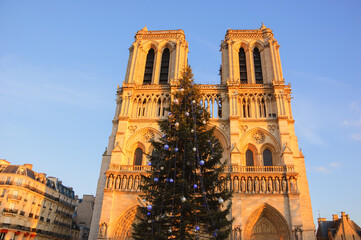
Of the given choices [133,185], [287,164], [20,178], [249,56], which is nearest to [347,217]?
[287,164]

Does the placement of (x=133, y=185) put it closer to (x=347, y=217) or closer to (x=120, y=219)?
(x=120, y=219)

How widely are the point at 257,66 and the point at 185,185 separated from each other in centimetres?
2054

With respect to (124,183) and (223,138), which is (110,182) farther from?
(223,138)

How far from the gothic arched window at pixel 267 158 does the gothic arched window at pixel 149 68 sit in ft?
41.5

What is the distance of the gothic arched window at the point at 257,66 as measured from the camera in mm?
28597

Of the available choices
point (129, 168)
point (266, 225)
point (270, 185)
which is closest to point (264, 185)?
point (270, 185)

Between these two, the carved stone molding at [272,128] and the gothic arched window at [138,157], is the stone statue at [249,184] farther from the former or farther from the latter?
the gothic arched window at [138,157]

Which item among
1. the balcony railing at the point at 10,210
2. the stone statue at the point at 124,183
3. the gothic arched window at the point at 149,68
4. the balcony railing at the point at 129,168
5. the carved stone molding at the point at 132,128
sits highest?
the gothic arched window at the point at 149,68

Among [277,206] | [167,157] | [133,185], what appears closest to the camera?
[167,157]

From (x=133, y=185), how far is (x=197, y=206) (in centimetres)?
1189

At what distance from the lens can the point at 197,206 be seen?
11664 mm

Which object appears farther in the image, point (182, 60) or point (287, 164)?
point (182, 60)

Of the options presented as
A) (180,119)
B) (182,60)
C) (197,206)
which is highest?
(182,60)

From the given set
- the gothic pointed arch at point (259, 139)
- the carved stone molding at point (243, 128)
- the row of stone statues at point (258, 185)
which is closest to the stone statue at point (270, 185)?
the row of stone statues at point (258, 185)
